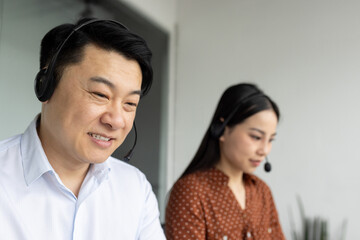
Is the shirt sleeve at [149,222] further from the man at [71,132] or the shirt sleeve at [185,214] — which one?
the shirt sleeve at [185,214]

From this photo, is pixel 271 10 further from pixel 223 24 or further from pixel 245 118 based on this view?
pixel 245 118

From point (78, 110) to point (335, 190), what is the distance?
2522mm

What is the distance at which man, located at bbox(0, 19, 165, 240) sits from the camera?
970mm

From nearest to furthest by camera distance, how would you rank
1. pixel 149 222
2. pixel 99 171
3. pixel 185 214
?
pixel 99 171, pixel 149 222, pixel 185 214

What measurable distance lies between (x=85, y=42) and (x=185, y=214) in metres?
0.92

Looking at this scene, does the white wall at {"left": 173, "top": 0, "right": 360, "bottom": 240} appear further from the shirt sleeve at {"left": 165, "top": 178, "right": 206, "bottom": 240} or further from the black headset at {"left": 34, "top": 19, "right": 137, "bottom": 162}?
the black headset at {"left": 34, "top": 19, "right": 137, "bottom": 162}

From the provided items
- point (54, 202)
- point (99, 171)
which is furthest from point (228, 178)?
point (54, 202)

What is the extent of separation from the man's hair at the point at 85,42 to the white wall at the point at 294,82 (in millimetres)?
Result: 2275

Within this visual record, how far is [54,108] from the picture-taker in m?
1.00

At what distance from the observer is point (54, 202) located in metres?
1.00

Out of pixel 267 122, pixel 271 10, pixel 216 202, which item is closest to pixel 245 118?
pixel 267 122

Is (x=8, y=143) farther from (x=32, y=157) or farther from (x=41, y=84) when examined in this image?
(x=41, y=84)

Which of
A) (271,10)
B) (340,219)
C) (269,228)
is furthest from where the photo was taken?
(271,10)

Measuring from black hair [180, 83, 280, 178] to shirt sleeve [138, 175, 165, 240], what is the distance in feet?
1.70
